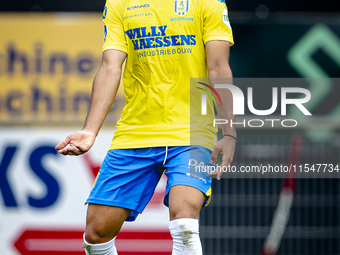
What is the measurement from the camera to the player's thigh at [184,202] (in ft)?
8.65

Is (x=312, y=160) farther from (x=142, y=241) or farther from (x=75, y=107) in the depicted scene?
(x=75, y=107)

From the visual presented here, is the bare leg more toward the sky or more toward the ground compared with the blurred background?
more toward the ground

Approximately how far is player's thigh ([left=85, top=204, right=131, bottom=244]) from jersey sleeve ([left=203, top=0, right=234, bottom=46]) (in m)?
1.13

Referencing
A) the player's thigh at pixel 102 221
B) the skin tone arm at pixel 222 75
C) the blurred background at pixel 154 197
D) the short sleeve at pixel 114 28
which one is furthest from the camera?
the blurred background at pixel 154 197

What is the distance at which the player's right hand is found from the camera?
253 cm

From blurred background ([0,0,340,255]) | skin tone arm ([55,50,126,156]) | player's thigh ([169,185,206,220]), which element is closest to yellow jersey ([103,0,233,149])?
skin tone arm ([55,50,126,156])

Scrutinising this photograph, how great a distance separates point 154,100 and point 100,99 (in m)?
0.31

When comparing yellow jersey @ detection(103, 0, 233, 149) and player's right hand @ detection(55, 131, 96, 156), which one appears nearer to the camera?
player's right hand @ detection(55, 131, 96, 156)

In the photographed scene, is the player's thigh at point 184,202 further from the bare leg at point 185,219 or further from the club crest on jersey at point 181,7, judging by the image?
the club crest on jersey at point 181,7

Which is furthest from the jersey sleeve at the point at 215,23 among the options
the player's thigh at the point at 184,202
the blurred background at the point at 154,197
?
the blurred background at the point at 154,197

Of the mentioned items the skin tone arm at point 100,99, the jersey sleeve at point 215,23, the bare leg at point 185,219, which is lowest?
the bare leg at point 185,219

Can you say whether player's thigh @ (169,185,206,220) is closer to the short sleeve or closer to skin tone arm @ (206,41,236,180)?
skin tone arm @ (206,41,236,180)

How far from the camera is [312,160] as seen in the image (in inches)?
217

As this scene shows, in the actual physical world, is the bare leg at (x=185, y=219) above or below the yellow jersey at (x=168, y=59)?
below
